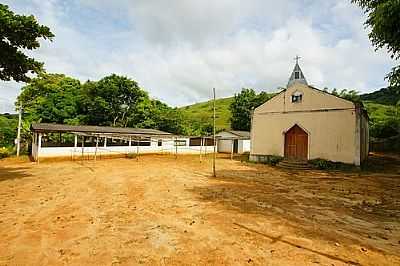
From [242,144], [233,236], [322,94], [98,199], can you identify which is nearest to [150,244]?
[233,236]

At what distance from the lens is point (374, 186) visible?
12.8 m

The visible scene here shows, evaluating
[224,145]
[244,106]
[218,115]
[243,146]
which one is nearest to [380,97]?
[244,106]

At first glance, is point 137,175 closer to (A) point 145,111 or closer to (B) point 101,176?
(B) point 101,176

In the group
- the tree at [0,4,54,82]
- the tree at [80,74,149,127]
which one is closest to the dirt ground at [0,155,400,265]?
the tree at [0,4,54,82]

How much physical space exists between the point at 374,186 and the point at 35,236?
13837 mm

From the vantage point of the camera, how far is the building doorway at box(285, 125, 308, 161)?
68.8ft

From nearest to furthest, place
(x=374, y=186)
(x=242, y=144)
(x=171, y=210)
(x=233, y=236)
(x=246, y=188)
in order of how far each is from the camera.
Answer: (x=233, y=236) < (x=171, y=210) < (x=246, y=188) < (x=374, y=186) < (x=242, y=144)

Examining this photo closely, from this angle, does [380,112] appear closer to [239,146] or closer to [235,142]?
[239,146]

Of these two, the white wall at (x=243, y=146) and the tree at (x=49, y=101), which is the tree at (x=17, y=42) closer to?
the tree at (x=49, y=101)

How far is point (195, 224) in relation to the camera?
6508 mm

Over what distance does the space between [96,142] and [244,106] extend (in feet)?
84.9

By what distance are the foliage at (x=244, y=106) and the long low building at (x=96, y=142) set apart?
1024 centimetres

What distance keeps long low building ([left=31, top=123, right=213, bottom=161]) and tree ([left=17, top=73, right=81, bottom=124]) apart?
5.02 meters

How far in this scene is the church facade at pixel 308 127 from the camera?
737 inches
